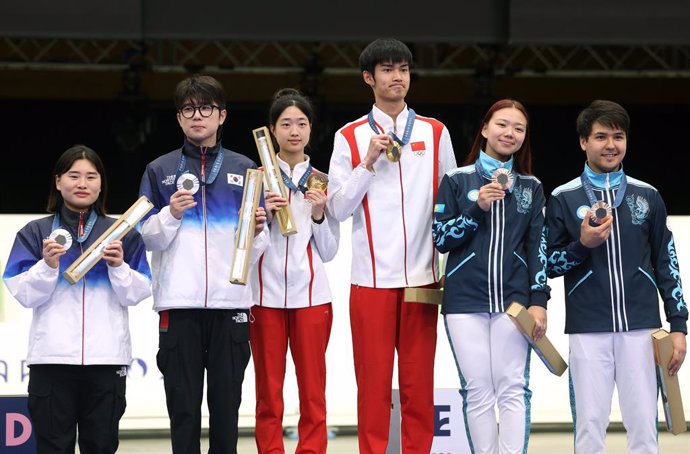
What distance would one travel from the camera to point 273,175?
4.59 metres

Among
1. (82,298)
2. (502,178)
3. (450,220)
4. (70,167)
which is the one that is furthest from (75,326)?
(502,178)

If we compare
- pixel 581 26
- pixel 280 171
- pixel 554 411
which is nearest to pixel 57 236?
pixel 280 171

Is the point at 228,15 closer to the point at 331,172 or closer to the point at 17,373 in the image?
the point at 17,373

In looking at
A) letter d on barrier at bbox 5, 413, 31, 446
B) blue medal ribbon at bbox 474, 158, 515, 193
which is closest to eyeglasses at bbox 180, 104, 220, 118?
blue medal ribbon at bbox 474, 158, 515, 193

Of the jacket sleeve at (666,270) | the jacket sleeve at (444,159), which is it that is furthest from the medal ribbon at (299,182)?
the jacket sleeve at (666,270)

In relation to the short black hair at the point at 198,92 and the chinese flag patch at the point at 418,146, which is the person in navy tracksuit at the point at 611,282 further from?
the short black hair at the point at 198,92

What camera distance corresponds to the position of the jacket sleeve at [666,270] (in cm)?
450

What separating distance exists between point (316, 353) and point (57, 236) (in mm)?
1211

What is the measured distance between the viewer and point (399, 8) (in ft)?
29.9

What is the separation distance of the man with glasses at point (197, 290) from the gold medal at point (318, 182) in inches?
11.8

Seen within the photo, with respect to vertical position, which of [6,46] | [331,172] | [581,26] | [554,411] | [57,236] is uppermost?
[6,46]

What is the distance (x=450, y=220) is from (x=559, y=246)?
0.50 meters

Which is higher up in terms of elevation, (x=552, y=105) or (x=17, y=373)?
(x=552, y=105)

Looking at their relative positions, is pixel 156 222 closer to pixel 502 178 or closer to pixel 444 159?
pixel 444 159
